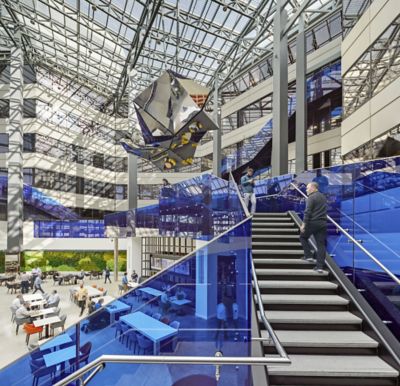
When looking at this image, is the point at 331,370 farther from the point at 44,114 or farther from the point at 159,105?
the point at 44,114

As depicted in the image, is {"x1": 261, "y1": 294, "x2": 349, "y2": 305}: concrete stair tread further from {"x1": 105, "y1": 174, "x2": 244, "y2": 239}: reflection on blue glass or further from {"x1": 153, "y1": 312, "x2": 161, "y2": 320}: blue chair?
{"x1": 105, "y1": 174, "x2": 244, "y2": 239}: reflection on blue glass

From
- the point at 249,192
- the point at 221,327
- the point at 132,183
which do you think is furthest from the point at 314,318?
the point at 132,183

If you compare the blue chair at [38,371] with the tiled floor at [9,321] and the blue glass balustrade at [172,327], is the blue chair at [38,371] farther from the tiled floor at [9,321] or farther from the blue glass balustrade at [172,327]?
the tiled floor at [9,321]

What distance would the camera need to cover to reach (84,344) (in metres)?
2.58

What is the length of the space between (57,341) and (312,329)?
3.12 m

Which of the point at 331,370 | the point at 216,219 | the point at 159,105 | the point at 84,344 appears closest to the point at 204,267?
the point at 84,344

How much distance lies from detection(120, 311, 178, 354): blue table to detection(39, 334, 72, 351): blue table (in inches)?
18.3

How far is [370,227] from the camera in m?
4.77

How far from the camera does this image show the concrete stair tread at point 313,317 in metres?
4.21

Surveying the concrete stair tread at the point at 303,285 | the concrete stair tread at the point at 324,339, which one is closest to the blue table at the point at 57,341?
the concrete stair tread at the point at 324,339

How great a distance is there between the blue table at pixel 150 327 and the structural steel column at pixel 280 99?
12.7 metres

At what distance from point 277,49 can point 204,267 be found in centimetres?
1470

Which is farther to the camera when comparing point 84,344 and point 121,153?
point 121,153

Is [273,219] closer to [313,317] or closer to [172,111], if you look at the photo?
[313,317]
